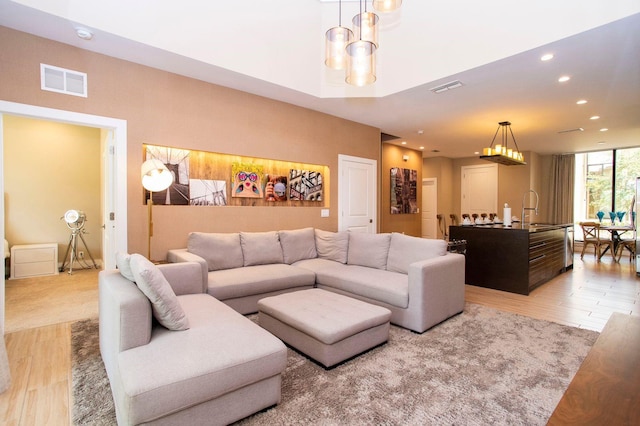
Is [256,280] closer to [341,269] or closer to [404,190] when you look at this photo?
[341,269]

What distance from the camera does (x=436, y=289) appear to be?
3064 mm

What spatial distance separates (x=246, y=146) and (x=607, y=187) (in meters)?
9.38

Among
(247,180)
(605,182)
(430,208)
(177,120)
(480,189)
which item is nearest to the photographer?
(177,120)

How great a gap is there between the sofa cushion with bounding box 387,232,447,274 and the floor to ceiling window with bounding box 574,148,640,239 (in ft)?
24.2

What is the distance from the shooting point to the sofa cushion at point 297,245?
167 inches

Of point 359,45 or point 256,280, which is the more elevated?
point 359,45

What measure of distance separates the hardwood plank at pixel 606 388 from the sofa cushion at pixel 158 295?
6.06ft

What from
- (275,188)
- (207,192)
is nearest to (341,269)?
(275,188)

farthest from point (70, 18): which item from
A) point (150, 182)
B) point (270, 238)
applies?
point (270, 238)

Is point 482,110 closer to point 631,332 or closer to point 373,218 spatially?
point 373,218

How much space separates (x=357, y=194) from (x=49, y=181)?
5490 mm

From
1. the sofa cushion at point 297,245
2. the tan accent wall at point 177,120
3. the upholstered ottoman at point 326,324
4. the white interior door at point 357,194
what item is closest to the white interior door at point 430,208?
the white interior door at point 357,194

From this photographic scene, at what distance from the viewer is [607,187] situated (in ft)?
26.6

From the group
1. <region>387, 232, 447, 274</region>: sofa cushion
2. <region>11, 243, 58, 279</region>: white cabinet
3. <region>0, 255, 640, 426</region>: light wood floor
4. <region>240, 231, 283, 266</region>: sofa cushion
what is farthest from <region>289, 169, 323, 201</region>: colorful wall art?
<region>11, 243, 58, 279</region>: white cabinet
